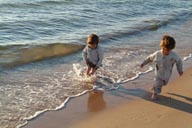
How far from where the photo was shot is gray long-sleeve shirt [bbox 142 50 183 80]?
699cm

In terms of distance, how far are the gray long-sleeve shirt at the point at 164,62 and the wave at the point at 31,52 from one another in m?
3.32

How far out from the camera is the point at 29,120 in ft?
19.7

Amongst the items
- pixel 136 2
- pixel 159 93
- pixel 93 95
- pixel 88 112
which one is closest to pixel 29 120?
pixel 88 112

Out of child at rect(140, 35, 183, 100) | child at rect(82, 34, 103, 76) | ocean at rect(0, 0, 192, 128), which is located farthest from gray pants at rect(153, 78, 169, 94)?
child at rect(82, 34, 103, 76)

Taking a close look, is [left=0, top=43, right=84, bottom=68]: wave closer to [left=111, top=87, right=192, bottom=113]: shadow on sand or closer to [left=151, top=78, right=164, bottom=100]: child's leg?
[left=111, top=87, right=192, bottom=113]: shadow on sand

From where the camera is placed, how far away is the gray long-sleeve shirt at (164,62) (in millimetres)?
6992

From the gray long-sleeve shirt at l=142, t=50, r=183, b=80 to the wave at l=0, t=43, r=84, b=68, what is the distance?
131 inches

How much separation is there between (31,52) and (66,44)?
4.11 feet

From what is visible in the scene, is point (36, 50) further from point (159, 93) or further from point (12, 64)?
point (159, 93)

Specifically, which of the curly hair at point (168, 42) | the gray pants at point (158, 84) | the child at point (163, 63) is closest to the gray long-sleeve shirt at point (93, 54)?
the child at point (163, 63)

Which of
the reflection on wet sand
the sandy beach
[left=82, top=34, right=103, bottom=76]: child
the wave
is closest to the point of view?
the sandy beach

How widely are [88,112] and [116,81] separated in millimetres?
1792

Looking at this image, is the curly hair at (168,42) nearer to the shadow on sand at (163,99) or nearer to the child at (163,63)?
the child at (163,63)

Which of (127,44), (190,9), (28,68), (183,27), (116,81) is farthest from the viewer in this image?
(190,9)
